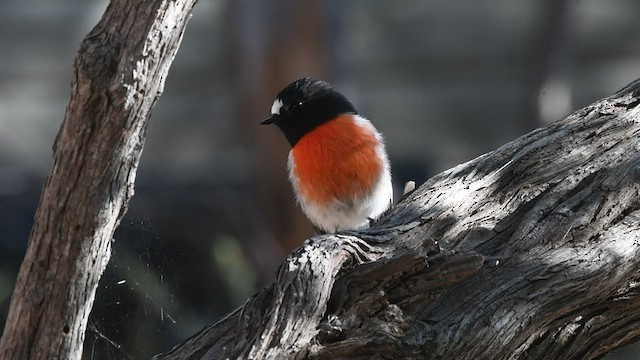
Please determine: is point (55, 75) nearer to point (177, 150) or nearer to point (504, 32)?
point (177, 150)

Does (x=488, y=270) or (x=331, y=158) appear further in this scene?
(x=331, y=158)

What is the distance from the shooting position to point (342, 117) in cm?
518

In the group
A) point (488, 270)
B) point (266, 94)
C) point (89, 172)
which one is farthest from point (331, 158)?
point (89, 172)

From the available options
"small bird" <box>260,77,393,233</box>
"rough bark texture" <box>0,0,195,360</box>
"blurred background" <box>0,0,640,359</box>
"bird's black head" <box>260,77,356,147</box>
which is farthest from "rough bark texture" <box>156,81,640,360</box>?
"blurred background" <box>0,0,640,359</box>

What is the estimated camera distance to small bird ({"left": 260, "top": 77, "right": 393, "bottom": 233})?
497cm

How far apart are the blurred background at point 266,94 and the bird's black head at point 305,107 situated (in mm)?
1025

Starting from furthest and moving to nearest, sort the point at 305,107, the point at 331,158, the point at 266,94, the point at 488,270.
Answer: the point at 266,94 < the point at 305,107 < the point at 331,158 < the point at 488,270

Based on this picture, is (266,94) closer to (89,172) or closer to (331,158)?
(331,158)

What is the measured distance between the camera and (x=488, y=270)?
3.28 metres

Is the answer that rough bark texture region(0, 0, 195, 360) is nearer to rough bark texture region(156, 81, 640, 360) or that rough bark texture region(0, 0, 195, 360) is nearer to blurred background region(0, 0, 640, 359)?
rough bark texture region(156, 81, 640, 360)

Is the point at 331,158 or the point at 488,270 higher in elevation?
the point at 331,158

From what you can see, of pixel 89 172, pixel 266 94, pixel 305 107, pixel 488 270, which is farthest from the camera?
pixel 266 94

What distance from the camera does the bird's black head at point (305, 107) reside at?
204 inches

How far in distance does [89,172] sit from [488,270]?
1.33 metres
